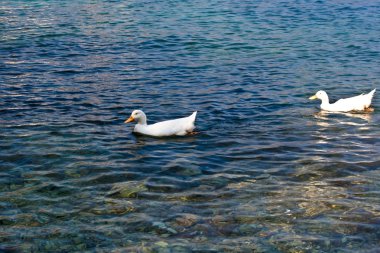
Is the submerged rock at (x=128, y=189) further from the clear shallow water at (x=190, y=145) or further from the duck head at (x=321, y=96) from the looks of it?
the duck head at (x=321, y=96)

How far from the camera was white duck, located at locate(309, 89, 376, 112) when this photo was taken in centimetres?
1661

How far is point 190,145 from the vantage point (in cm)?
1405

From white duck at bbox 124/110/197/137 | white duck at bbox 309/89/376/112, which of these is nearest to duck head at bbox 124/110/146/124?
white duck at bbox 124/110/197/137

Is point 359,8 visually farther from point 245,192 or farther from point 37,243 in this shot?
point 37,243

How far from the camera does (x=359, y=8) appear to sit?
36.6m

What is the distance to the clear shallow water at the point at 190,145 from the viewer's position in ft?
31.3

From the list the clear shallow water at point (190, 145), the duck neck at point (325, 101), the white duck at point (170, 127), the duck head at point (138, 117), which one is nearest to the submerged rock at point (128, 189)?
the clear shallow water at point (190, 145)

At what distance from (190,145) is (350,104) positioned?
505 cm

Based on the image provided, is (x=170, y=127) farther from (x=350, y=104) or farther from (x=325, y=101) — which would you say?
(x=350, y=104)

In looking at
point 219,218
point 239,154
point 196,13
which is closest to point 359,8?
point 196,13

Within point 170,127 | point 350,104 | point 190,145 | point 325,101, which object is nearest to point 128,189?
point 190,145

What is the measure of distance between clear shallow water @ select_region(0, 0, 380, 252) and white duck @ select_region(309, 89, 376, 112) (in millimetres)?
283

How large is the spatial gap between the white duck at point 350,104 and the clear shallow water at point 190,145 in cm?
28

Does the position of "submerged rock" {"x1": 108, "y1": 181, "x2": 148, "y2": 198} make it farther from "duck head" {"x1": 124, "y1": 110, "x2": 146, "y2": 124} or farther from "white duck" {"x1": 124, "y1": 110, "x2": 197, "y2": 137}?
"duck head" {"x1": 124, "y1": 110, "x2": 146, "y2": 124}
